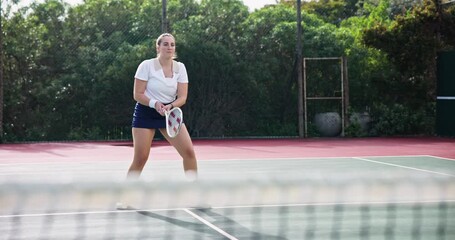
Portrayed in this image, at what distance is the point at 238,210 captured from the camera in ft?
21.9

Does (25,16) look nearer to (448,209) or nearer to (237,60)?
(237,60)

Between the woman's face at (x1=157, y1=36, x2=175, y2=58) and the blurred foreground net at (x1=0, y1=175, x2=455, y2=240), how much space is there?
1308 millimetres

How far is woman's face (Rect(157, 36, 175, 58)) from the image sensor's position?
6.65 m

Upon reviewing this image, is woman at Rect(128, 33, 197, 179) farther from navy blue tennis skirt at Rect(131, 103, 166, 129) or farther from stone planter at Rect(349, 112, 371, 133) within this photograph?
stone planter at Rect(349, 112, 371, 133)

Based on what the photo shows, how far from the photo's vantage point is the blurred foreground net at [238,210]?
321cm

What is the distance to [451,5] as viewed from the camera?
18.5 m

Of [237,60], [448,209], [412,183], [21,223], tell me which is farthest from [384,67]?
[412,183]

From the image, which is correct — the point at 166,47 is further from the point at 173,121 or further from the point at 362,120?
the point at 362,120

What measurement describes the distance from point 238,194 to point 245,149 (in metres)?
11.1

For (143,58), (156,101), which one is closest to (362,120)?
(143,58)

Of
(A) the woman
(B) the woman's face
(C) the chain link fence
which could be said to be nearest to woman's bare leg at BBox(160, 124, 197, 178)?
(A) the woman

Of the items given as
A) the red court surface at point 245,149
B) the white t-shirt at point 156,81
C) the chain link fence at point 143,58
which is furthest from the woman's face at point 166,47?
the chain link fence at point 143,58

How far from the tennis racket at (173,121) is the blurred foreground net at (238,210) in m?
0.65

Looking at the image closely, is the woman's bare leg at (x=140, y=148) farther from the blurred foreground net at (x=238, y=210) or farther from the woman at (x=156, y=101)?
the blurred foreground net at (x=238, y=210)
